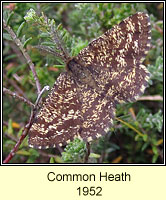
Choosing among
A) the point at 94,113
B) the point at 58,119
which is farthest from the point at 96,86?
the point at 58,119

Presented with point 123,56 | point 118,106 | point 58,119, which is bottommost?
point 58,119

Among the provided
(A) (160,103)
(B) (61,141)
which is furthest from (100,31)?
(B) (61,141)

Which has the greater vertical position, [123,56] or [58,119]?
[123,56]

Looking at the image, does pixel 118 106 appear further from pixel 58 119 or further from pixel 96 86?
pixel 58 119

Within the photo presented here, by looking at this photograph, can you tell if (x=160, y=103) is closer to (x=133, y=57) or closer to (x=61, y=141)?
(x=133, y=57)

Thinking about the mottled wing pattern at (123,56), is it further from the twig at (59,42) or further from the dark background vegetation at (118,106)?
the dark background vegetation at (118,106)

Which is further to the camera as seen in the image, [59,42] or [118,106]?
[118,106]

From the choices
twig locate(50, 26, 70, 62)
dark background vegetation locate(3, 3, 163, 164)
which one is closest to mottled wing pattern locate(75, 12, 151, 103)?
twig locate(50, 26, 70, 62)

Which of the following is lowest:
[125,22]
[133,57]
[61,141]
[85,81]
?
[61,141]

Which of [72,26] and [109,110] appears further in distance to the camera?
[72,26]
